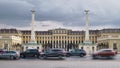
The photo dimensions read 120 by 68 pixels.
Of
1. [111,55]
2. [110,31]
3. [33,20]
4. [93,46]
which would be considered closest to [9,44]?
[33,20]

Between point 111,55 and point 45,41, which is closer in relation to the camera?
point 111,55

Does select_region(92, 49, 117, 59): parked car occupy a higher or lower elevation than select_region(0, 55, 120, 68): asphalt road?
higher

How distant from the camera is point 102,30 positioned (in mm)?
167500

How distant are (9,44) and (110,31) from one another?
86.4 metres

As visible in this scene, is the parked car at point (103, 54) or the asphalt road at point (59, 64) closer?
the asphalt road at point (59, 64)

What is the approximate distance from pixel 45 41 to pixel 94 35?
28455 mm

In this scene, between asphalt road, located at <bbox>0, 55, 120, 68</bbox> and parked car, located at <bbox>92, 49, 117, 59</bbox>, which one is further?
parked car, located at <bbox>92, 49, 117, 59</bbox>

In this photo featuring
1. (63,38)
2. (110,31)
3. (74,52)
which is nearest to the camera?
(74,52)

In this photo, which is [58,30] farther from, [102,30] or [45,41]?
[102,30]

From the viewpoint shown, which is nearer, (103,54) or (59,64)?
(59,64)

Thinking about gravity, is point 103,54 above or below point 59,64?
above

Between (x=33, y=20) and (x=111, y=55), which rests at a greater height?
(x=33, y=20)

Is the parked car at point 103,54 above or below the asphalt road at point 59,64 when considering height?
above

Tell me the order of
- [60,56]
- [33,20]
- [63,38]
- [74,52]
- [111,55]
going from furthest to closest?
[63,38]
[33,20]
[74,52]
[111,55]
[60,56]
